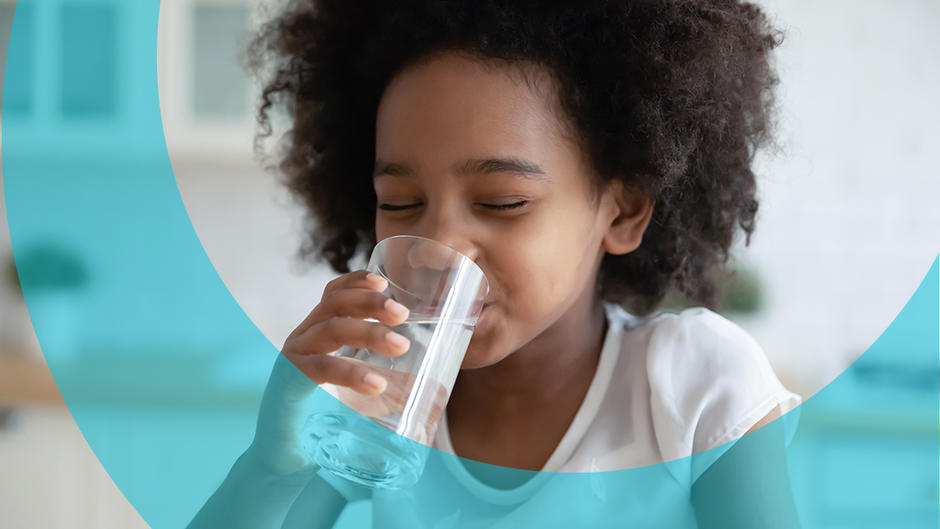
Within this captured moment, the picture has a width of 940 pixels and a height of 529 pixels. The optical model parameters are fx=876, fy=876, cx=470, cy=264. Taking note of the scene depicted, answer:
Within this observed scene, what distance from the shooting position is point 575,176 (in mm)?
598

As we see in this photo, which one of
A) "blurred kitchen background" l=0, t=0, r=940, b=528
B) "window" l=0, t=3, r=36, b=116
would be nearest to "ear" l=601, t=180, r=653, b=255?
"window" l=0, t=3, r=36, b=116

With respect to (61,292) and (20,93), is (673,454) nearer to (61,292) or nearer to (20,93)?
(20,93)

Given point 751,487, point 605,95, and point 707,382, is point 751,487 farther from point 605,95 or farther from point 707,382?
point 605,95

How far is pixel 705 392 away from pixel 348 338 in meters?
0.26

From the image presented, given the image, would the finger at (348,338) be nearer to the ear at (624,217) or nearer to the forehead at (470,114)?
the forehead at (470,114)

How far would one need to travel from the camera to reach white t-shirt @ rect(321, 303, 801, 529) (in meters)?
0.58

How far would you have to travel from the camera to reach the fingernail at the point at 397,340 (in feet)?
1.43

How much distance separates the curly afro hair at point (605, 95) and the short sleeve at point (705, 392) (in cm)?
11

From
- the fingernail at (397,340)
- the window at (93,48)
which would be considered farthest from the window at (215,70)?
the fingernail at (397,340)

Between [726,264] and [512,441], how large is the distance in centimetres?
27

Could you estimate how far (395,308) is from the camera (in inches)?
17.9

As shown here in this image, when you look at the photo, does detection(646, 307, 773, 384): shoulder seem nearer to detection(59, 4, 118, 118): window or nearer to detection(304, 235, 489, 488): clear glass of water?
detection(304, 235, 489, 488): clear glass of water

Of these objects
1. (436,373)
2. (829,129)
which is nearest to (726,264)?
(436,373)

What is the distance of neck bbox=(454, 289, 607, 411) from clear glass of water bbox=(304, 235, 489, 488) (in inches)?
8.0
